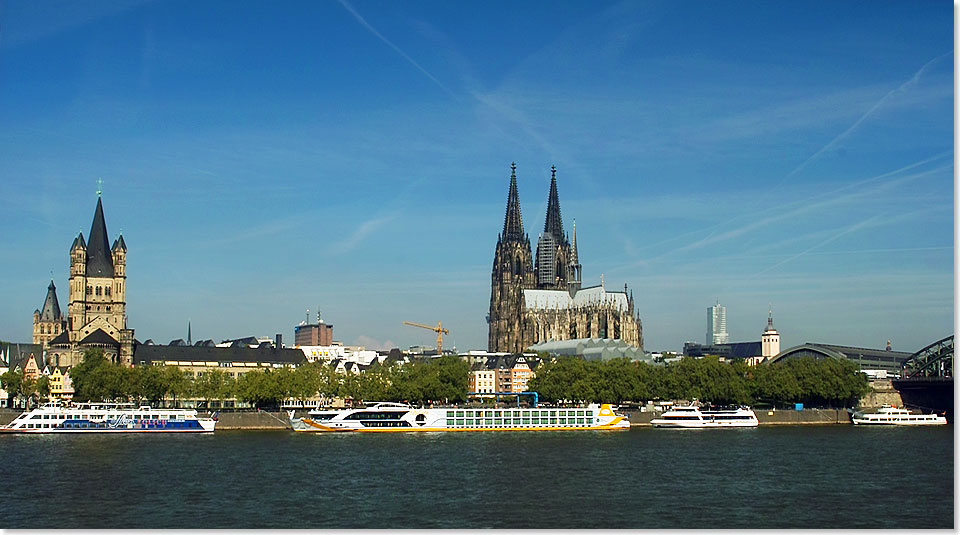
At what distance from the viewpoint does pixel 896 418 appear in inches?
3575

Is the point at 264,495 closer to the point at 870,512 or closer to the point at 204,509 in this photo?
the point at 204,509

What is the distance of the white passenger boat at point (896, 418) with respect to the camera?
90562 mm

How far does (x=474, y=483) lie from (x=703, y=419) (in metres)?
47.2

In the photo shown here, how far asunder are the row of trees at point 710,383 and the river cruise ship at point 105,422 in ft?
105

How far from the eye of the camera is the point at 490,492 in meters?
39.0

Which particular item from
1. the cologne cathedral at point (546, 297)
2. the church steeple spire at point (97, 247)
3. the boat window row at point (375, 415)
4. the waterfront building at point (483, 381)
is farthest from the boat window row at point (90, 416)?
the cologne cathedral at point (546, 297)

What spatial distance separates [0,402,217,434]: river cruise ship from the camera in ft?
245

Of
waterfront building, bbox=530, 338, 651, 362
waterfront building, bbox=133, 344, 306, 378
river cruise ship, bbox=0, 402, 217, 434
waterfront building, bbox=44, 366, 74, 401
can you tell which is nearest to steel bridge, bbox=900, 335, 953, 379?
waterfront building, bbox=530, 338, 651, 362

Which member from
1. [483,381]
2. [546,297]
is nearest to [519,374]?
[483,381]

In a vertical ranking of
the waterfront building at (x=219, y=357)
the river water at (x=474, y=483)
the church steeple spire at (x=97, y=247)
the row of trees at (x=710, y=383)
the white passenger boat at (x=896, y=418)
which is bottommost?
the river water at (x=474, y=483)

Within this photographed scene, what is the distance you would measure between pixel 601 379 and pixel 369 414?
83.9 feet

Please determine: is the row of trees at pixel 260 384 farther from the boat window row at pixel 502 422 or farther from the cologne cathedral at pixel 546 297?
the cologne cathedral at pixel 546 297

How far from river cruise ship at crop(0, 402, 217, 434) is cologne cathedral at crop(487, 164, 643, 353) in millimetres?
75880

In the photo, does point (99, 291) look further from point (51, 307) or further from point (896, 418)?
point (896, 418)
